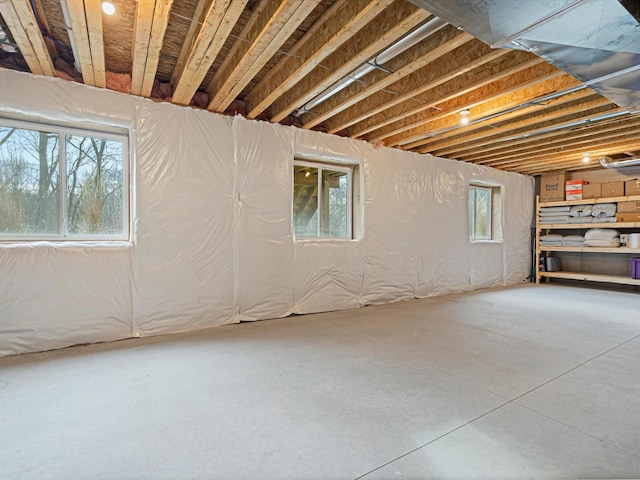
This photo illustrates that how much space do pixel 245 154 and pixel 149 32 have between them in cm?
146

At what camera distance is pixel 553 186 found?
650cm

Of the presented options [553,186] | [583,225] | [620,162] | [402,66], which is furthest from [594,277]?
[402,66]

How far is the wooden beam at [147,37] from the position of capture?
1915 mm

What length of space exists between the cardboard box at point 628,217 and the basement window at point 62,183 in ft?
24.2

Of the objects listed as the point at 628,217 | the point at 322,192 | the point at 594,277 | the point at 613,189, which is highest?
the point at 613,189

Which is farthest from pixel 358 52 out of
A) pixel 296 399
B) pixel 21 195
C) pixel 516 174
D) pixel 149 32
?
pixel 516 174

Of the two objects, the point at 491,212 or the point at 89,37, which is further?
the point at 491,212

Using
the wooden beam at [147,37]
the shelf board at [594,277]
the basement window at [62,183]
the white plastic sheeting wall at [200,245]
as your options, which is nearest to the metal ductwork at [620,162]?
the shelf board at [594,277]

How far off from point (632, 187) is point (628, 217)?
1.66 ft

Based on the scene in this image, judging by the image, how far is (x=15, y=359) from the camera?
2428mm

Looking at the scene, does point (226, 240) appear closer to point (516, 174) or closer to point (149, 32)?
point (149, 32)

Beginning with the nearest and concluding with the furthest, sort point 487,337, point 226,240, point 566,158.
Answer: point 487,337 → point 226,240 → point 566,158

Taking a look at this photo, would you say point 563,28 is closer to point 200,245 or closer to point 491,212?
point 200,245

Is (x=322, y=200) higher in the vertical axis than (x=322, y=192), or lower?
lower
